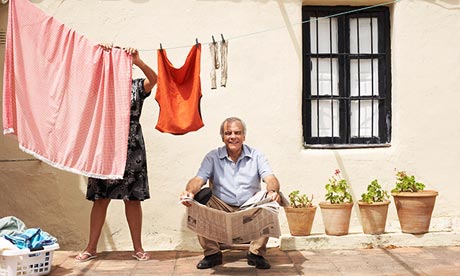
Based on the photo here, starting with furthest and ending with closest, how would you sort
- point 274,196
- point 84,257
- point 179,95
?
point 84,257 < point 179,95 < point 274,196

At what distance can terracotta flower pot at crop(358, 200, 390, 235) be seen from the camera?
613 centimetres

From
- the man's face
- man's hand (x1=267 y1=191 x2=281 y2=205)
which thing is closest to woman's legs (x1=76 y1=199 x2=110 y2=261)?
the man's face

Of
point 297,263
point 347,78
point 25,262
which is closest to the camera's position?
point 25,262

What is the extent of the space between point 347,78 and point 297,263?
7.29 ft

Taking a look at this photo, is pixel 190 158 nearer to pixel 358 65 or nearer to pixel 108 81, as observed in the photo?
pixel 108 81

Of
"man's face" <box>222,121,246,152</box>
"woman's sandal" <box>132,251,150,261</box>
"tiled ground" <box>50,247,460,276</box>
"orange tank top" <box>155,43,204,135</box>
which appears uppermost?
"orange tank top" <box>155,43,204,135</box>

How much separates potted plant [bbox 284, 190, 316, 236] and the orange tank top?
4.68 feet

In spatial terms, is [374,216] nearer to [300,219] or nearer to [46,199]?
[300,219]

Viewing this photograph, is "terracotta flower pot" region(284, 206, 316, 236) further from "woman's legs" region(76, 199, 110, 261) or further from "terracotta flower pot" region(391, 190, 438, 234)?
"woman's legs" region(76, 199, 110, 261)

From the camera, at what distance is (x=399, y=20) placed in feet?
21.4

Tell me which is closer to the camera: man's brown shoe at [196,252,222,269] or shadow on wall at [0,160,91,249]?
man's brown shoe at [196,252,222,269]

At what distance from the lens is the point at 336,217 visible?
6.12 meters

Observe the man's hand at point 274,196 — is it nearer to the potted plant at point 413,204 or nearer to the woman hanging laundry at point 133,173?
the woman hanging laundry at point 133,173

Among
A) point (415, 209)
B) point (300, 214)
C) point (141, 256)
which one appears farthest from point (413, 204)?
point (141, 256)
